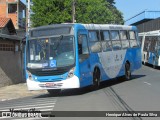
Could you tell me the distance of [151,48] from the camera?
40312 mm

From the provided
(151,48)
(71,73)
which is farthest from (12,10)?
(71,73)

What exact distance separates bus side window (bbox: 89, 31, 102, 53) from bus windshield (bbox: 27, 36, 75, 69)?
1.85 m

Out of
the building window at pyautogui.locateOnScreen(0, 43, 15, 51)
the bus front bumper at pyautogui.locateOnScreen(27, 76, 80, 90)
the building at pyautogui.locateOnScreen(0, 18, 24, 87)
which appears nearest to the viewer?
the bus front bumper at pyautogui.locateOnScreen(27, 76, 80, 90)

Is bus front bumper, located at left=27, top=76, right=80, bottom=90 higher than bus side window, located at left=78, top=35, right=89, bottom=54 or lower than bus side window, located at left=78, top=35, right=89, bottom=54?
lower

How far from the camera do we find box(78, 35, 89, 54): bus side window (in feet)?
62.7

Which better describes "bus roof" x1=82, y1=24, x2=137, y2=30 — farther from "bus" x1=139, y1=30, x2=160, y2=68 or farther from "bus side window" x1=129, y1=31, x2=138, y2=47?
"bus" x1=139, y1=30, x2=160, y2=68

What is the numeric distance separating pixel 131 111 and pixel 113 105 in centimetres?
165

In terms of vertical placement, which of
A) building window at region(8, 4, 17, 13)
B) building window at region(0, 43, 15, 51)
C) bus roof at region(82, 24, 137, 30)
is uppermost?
building window at region(8, 4, 17, 13)

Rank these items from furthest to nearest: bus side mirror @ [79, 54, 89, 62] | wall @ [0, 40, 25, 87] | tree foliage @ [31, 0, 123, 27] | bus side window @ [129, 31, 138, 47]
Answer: tree foliage @ [31, 0, 123, 27] < wall @ [0, 40, 25, 87] < bus side window @ [129, 31, 138, 47] < bus side mirror @ [79, 54, 89, 62]

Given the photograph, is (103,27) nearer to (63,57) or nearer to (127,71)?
(127,71)

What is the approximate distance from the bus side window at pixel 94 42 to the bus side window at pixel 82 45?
53cm

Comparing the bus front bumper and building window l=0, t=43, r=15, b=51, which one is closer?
the bus front bumper

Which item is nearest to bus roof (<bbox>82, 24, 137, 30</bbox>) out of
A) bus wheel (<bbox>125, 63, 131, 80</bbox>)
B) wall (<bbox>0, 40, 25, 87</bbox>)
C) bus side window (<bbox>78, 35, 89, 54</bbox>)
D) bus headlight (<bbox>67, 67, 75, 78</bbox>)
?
bus side window (<bbox>78, 35, 89, 54</bbox>)

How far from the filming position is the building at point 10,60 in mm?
27391
